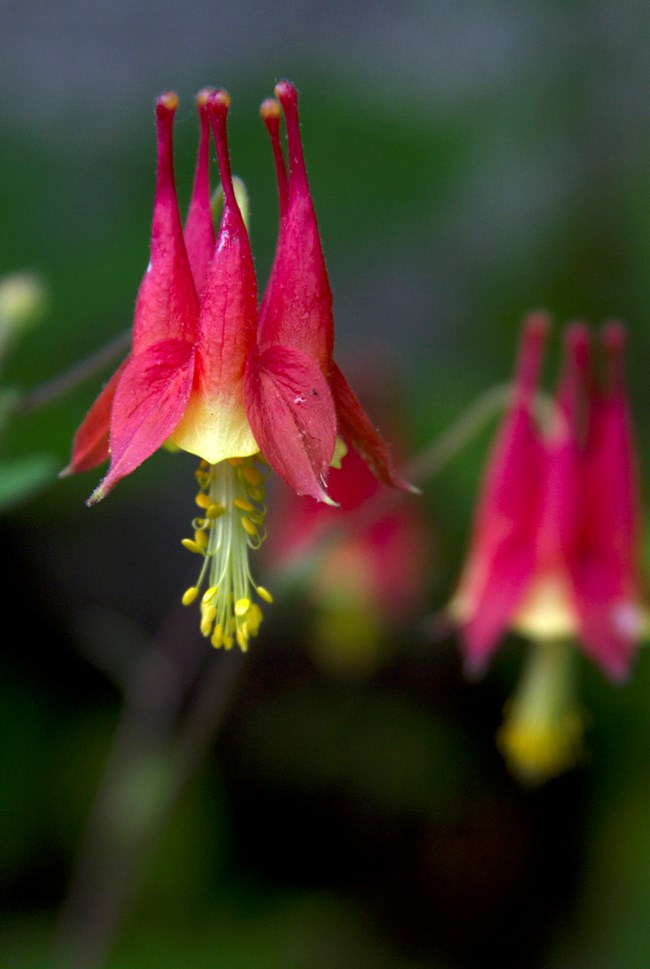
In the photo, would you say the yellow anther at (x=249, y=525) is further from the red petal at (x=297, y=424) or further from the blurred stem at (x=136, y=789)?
the blurred stem at (x=136, y=789)

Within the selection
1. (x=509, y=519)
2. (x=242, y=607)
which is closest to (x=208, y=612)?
(x=242, y=607)

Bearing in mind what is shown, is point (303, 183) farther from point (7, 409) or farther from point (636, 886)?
point (636, 886)

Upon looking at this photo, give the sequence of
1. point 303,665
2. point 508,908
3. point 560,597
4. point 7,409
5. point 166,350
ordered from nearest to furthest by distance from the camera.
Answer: point 166,350
point 7,409
point 560,597
point 508,908
point 303,665

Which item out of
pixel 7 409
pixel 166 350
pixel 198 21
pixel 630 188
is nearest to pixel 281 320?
pixel 166 350

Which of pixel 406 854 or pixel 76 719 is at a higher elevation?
pixel 76 719

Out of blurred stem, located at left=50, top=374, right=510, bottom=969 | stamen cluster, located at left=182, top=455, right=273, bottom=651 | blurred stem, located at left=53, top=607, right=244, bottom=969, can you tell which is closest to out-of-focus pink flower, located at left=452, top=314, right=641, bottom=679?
blurred stem, located at left=50, top=374, right=510, bottom=969

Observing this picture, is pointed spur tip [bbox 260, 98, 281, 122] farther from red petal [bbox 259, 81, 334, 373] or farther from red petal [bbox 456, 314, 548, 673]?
red petal [bbox 456, 314, 548, 673]

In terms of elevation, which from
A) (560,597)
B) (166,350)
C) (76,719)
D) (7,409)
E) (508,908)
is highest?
(166,350)
